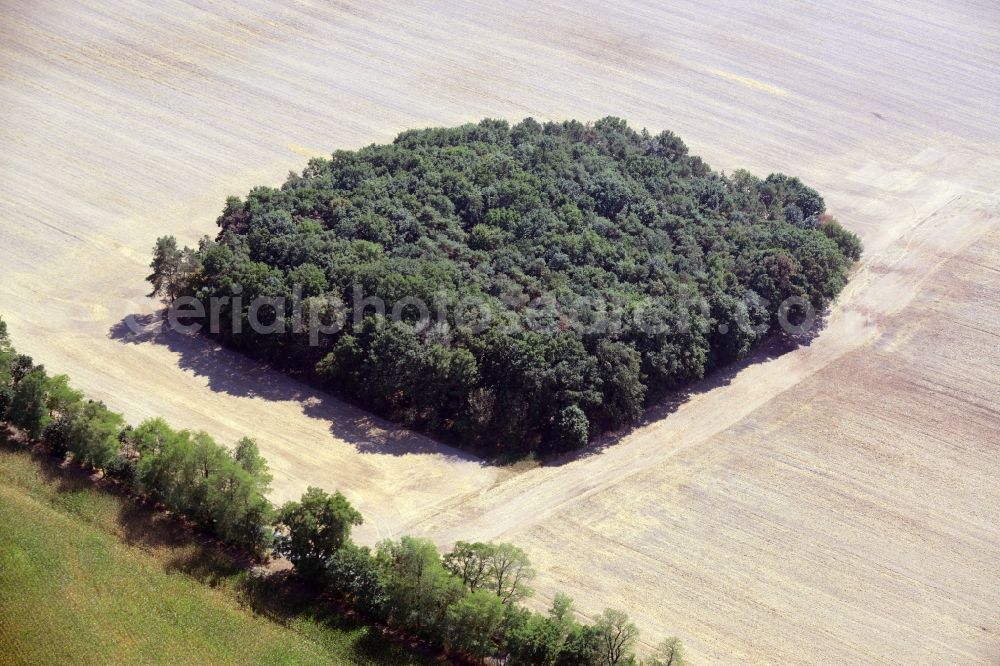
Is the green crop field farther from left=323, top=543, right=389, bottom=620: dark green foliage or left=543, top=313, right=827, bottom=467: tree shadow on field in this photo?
left=543, top=313, right=827, bottom=467: tree shadow on field

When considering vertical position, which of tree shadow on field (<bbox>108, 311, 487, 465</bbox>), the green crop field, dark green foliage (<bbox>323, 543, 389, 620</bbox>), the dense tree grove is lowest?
the green crop field

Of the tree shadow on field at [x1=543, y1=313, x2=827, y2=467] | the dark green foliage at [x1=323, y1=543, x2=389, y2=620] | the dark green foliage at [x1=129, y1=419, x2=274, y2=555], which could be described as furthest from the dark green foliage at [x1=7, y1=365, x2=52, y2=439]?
the tree shadow on field at [x1=543, y1=313, x2=827, y2=467]

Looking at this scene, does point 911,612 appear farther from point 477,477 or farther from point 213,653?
point 213,653

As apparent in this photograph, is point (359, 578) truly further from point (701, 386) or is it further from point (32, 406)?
point (701, 386)

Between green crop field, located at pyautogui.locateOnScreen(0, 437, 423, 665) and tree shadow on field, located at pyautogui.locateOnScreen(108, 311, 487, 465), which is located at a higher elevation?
tree shadow on field, located at pyautogui.locateOnScreen(108, 311, 487, 465)

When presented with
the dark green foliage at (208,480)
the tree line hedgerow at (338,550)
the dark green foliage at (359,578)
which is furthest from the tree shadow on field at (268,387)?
the dark green foliage at (359,578)

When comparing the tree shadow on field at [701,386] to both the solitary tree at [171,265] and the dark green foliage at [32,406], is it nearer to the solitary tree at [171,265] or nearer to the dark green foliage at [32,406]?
the solitary tree at [171,265]

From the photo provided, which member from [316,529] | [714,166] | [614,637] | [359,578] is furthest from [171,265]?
[714,166]

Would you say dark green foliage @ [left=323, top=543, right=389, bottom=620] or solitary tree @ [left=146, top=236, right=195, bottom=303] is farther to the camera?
solitary tree @ [left=146, top=236, right=195, bottom=303]
